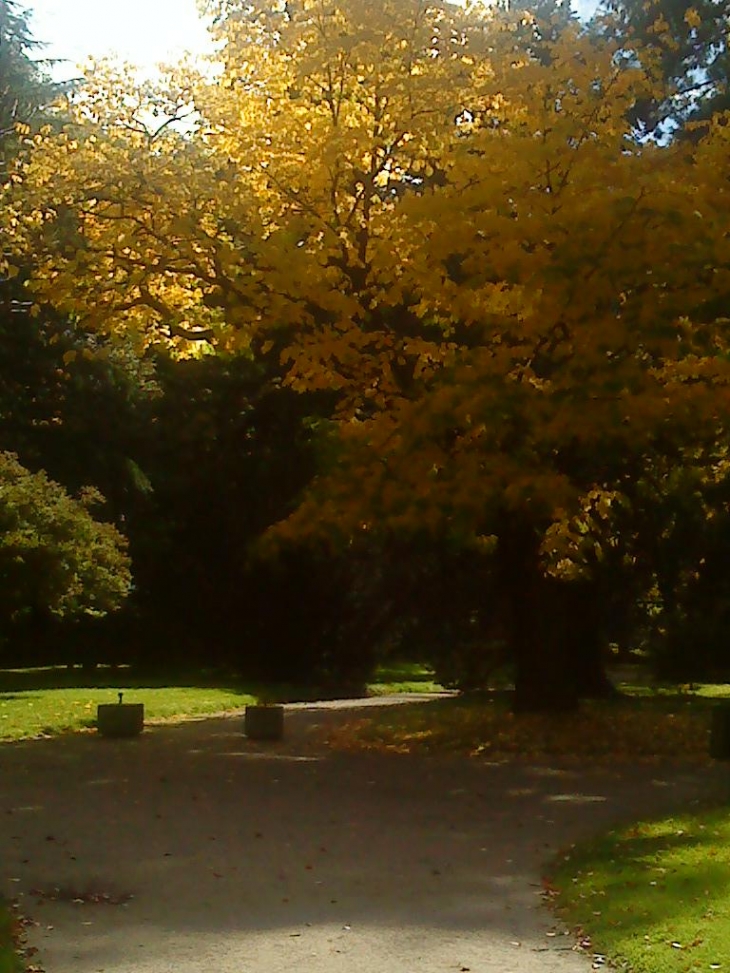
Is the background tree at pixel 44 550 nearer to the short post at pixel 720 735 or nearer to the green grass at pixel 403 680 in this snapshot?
the green grass at pixel 403 680

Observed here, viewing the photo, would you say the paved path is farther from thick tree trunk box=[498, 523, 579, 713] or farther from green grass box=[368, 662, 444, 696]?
green grass box=[368, 662, 444, 696]

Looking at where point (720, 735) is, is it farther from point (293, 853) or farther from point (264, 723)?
point (293, 853)

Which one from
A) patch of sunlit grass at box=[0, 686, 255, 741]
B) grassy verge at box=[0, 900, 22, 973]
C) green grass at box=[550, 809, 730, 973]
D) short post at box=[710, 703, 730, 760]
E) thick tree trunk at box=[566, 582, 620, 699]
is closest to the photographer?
grassy verge at box=[0, 900, 22, 973]

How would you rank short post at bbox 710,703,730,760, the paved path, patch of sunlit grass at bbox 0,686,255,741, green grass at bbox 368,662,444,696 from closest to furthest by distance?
1. the paved path
2. short post at bbox 710,703,730,760
3. patch of sunlit grass at bbox 0,686,255,741
4. green grass at bbox 368,662,444,696

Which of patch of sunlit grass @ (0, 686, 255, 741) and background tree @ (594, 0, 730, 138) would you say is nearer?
patch of sunlit grass @ (0, 686, 255, 741)

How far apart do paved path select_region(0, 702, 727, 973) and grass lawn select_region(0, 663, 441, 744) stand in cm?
461

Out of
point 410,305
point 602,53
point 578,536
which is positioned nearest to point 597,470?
point 578,536

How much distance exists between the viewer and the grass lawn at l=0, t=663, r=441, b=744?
901 inches

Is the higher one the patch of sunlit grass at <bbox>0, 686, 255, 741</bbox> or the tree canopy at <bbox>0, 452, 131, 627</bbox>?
the tree canopy at <bbox>0, 452, 131, 627</bbox>

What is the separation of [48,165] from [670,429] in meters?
8.62

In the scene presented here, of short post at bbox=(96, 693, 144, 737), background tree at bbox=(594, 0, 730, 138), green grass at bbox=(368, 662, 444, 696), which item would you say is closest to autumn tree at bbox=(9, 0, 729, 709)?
short post at bbox=(96, 693, 144, 737)

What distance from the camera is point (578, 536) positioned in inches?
839

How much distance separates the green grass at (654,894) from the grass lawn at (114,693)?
11.9 metres

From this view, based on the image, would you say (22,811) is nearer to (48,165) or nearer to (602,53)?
(48,165)
